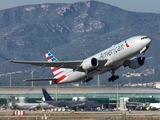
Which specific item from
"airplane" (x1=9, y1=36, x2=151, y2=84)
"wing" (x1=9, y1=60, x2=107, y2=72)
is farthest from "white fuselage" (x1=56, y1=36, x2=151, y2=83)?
"wing" (x1=9, y1=60, x2=107, y2=72)

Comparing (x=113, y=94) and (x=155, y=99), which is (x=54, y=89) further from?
(x=155, y=99)

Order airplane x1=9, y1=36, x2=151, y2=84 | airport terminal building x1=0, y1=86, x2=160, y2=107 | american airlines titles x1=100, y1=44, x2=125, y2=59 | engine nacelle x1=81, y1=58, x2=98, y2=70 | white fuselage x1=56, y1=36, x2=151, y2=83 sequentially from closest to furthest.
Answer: white fuselage x1=56, y1=36, x2=151, y2=83 → airplane x1=9, y1=36, x2=151, y2=84 → american airlines titles x1=100, y1=44, x2=125, y2=59 → engine nacelle x1=81, y1=58, x2=98, y2=70 → airport terminal building x1=0, y1=86, x2=160, y2=107

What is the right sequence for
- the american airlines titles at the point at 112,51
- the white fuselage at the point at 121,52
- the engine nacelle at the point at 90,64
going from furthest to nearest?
1. the engine nacelle at the point at 90,64
2. the american airlines titles at the point at 112,51
3. the white fuselage at the point at 121,52

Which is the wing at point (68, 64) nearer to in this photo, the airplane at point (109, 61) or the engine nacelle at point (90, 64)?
the airplane at point (109, 61)

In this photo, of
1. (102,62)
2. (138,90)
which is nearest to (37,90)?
(138,90)

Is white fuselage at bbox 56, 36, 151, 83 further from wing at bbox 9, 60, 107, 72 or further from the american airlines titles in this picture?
wing at bbox 9, 60, 107, 72

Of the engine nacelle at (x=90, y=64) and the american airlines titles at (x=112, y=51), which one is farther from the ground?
the american airlines titles at (x=112, y=51)

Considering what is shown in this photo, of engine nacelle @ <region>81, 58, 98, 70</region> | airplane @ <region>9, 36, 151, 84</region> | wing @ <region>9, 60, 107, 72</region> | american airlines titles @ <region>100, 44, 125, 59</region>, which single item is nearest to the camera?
airplane @ <region>9, 36, 151, 84</region>

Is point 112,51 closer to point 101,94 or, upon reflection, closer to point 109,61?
point 109,61

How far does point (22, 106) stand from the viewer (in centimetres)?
10862

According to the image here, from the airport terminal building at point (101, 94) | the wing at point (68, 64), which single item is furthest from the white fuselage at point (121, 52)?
the airport terminal building at point (101, 94)

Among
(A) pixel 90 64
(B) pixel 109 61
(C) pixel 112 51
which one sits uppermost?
(C) pixel 112 51

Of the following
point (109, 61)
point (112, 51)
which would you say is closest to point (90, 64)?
point (109, 61)

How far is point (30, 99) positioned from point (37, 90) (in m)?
5.41
